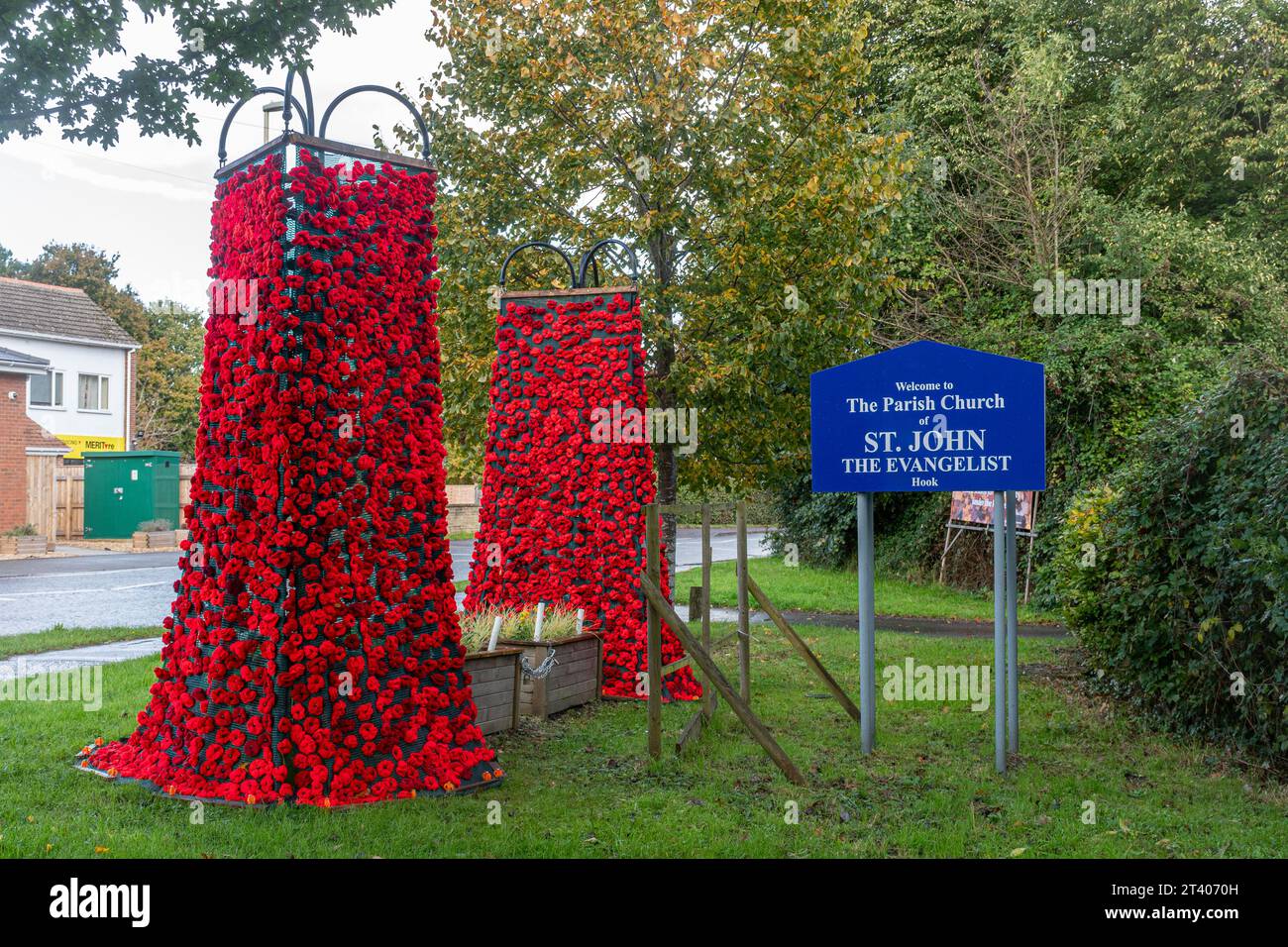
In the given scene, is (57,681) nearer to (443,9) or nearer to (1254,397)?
(443,9)

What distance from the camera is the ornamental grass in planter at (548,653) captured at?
7676 mm

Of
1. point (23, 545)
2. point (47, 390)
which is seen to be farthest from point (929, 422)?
point (47, 390)

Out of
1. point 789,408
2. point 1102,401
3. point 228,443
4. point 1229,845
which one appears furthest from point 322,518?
point 1102,401

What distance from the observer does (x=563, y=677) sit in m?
8.02

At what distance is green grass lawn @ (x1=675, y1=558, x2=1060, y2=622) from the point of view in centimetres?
1417

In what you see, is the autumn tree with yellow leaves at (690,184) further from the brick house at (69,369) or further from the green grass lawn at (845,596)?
the brick house at (69,369)

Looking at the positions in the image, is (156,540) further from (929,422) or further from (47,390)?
(929,422)

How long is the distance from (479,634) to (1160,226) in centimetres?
1204

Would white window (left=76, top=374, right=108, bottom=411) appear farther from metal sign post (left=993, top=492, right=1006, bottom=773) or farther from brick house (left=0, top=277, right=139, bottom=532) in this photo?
metal sign post (left=993, top=492, right=1006, bottom=773)

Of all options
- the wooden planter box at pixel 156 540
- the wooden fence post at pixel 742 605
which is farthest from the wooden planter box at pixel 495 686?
the wooden planter box at pixel 156 540

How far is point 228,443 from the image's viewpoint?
229 inches

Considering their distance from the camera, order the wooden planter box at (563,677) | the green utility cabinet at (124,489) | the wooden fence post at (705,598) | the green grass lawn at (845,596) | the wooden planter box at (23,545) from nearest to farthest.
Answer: the wooden fence post at (705,598) → the wooden planter box at (563,677) → the green grass lawn at (845,596) → the wooden planter box at (23,545) → the green utility cabinet at (124,489)

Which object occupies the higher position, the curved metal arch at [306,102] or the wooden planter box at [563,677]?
the curved metal arch at [306,102]

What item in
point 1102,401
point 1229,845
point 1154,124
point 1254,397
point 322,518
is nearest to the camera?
point 1229,845
